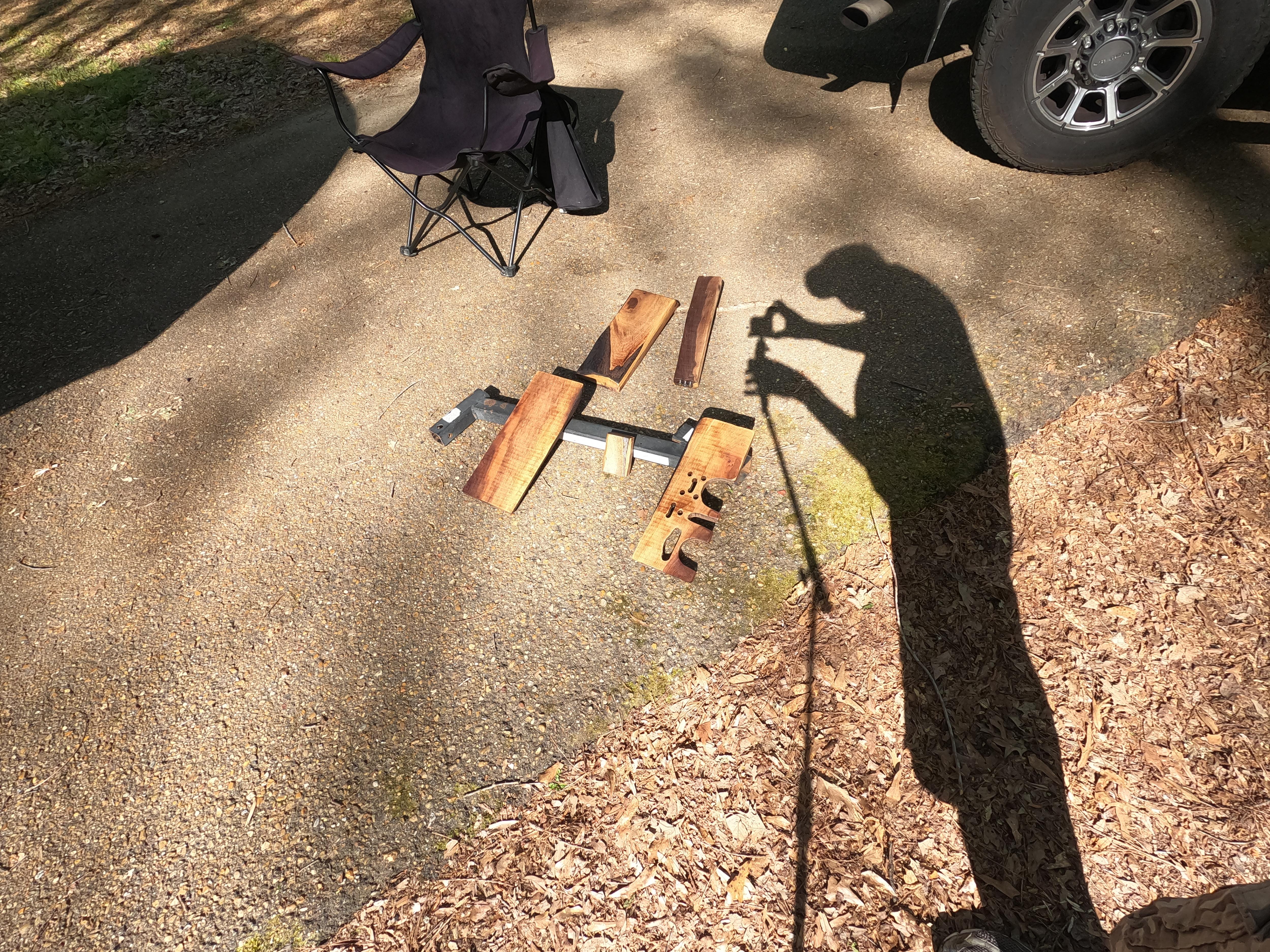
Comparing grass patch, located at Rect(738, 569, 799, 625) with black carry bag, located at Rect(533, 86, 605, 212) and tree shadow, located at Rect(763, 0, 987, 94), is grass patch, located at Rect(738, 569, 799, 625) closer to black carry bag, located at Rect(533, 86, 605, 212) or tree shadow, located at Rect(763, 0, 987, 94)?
black carry bag, located at Rect(533, 86, 605, 212)

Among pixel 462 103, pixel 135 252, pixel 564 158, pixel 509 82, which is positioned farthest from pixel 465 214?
pixel 135 252

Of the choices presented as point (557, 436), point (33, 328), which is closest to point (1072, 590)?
point (557, 436)

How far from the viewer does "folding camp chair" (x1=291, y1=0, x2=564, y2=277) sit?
3381mm

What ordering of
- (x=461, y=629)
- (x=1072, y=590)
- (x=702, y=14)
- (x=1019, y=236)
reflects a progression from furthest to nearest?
(x=702, y=14) → (x=1019, y=236) → (x=461, y=629) → (x=1072, y=590)

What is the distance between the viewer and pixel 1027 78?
10.5ft

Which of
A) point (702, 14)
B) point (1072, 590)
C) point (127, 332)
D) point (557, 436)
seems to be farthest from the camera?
point (702, 14)

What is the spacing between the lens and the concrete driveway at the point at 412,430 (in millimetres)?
2129

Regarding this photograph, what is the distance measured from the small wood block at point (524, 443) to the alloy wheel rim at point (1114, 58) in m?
2.73

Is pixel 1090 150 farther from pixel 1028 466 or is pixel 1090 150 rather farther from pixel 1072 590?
pixel 1072 590

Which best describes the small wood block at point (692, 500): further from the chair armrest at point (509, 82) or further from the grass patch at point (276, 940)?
the chair armrest at point (509, 82)

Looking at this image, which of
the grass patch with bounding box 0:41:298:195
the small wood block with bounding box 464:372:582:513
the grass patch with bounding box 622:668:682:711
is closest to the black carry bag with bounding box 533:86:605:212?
the small wood block with bounding box 464:372:582:513

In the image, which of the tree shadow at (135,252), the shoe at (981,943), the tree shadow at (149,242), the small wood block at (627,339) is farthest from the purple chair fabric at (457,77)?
the shoe at (981,943)

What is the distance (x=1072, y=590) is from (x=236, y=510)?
325 centimetres

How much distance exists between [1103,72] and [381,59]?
3.60 m
